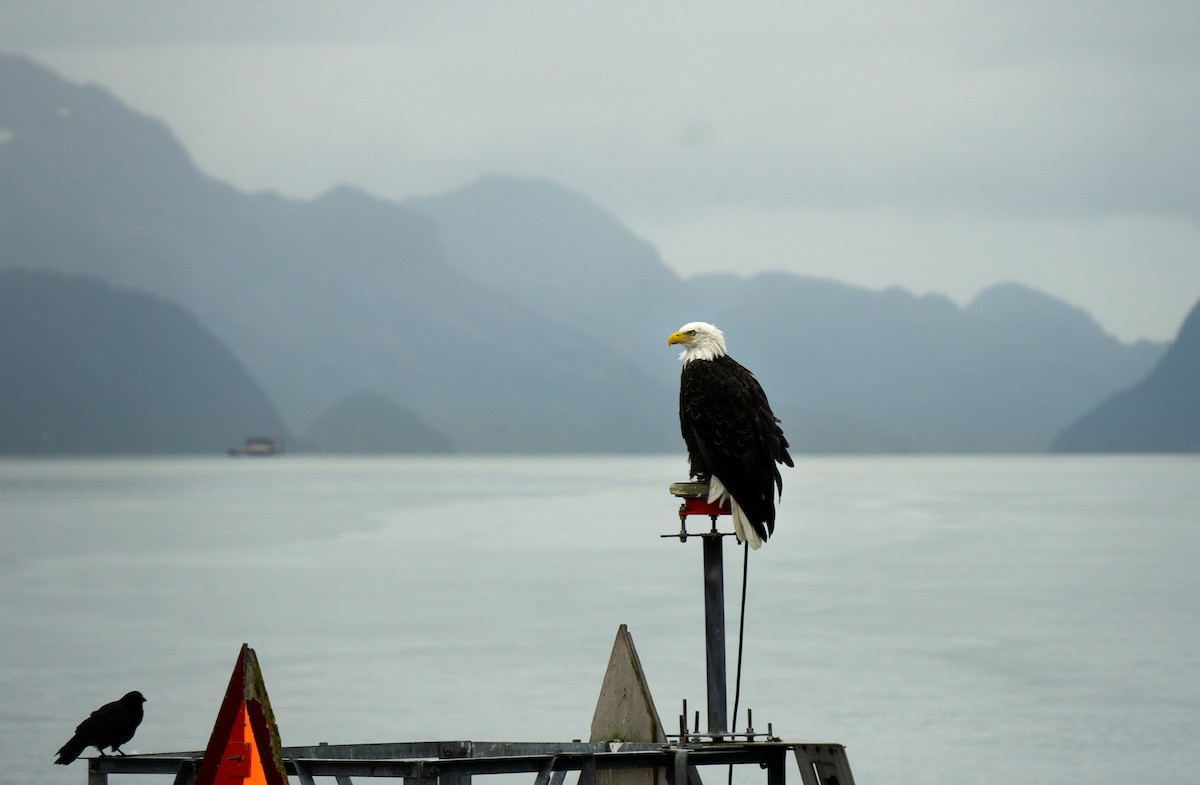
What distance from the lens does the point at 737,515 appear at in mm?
13227

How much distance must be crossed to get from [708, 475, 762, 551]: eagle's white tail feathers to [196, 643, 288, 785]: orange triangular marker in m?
4.40

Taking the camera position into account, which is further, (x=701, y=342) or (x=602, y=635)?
(x=602, y=635)

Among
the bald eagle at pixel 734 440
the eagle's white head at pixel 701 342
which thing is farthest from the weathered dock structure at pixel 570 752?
the eagle's white head at pixel 701 342

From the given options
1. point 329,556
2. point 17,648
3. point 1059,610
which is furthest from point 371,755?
point 329,556

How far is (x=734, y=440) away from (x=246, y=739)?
4.81 m

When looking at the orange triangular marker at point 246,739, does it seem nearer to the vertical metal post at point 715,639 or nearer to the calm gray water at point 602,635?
the vertical metal post at point 715,639

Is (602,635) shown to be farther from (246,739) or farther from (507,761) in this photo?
(246,739)

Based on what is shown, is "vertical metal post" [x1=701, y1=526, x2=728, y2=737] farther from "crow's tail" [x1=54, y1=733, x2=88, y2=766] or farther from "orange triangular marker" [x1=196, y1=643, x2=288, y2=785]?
"crow's tail" [x1=54, y1=733, x2=88, y2=766]

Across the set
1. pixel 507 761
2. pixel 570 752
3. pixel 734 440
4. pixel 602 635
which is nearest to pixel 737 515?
pixel 734 440

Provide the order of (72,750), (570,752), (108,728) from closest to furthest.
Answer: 1. (570,752)
2. (72,750)
3. (108,728)

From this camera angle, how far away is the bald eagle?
1312 centimetres

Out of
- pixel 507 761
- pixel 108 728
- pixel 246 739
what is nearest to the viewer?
pixel 246 739

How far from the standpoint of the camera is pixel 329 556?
9112 centimetres

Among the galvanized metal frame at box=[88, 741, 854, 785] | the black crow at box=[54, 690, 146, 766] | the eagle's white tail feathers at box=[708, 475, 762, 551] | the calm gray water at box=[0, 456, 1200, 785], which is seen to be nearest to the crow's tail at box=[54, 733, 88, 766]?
the black crow at box=[54, 690, 146, 766]
